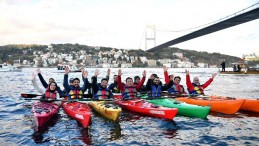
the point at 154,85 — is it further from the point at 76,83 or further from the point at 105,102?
the point at 76,83

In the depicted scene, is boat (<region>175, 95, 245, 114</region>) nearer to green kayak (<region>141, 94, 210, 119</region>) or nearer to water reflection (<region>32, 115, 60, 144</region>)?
green kayak (<region>141, 94, 210, 119</region>)

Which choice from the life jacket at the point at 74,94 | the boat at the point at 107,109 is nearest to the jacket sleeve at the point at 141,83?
the boat at the point at 107,109

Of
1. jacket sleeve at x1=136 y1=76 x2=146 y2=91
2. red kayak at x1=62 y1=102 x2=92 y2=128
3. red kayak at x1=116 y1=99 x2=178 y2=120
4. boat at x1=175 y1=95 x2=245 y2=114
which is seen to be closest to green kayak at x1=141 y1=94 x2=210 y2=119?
red kayak at x1=116 y1=99 x2=178 y2=120

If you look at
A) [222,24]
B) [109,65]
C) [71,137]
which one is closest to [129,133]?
[71,137]

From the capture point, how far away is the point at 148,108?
379 inches

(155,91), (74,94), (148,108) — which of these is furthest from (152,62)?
(148,108)

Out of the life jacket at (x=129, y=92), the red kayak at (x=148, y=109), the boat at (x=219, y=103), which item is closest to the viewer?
the red kayak at (x=148, y=109)

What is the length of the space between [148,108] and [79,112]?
2382mm

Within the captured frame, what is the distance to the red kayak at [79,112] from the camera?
8.03m

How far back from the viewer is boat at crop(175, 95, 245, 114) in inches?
395

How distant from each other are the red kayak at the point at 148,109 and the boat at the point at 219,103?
78.5 inches

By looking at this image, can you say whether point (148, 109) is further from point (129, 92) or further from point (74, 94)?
point (74, 94)

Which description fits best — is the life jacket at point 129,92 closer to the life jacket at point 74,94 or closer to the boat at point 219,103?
the life jacket at point 74,94

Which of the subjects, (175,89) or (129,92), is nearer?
(129,92)
